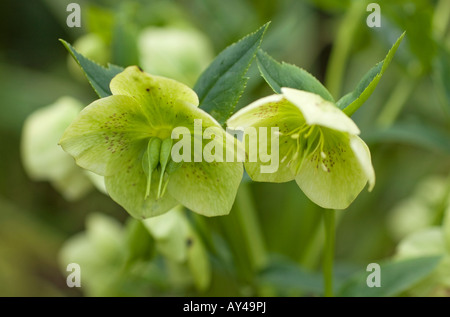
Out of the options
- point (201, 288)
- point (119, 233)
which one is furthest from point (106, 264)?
point (201, 288)

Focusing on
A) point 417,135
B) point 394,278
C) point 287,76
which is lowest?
point 394,278

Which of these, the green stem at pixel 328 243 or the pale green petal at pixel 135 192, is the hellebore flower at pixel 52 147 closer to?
the pale green petal at pixel 135 192

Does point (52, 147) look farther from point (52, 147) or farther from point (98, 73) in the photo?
point (98, 73)

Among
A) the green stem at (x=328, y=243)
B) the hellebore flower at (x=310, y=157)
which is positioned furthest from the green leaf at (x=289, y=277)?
the hellebore flower at (x=310, y=157)

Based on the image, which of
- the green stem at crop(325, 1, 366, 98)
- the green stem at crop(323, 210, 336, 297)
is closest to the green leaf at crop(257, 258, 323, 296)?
the green stem at crop(323, 210, 336, 297)

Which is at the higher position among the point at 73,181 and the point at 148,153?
the point at 73,181

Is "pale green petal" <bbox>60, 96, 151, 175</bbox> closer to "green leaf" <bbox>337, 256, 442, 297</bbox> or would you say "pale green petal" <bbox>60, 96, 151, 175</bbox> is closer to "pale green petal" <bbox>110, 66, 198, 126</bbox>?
"pale green petal" <bbox>110, 66, 198, 126</bbox>

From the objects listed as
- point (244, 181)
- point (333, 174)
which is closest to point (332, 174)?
point (333, 174)

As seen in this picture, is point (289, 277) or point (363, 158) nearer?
point (363, 158)
